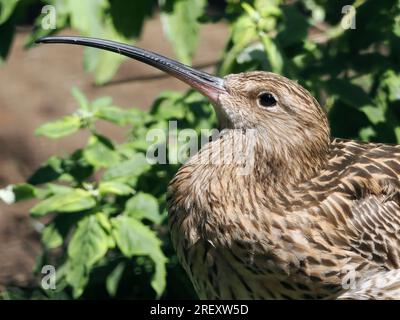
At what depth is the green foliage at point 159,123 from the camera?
4500 millimetres

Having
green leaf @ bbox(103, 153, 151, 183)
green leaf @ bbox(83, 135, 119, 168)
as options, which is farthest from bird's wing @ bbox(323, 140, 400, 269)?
green leaf @ bbox(83, 135, 119, 168)

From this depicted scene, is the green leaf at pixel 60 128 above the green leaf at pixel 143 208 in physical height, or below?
above

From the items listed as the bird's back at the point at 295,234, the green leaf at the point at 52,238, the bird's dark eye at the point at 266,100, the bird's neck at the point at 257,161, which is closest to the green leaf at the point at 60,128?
the green leaf at the point at 52,238

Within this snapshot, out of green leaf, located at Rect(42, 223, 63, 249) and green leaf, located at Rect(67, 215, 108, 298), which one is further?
green leaf, located at Rect(42, 223, 63, 249)

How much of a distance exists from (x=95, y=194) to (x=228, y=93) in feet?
2.90

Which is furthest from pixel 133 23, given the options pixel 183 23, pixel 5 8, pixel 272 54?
pixel 272 54

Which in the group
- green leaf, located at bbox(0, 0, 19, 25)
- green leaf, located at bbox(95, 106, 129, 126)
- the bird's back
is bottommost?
the bird's back

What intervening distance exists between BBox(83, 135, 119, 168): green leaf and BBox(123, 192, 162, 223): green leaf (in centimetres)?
Result: 22

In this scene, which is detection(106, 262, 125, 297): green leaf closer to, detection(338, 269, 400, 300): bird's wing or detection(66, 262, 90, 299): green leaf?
detection(66, 262, 90, 299): green leaf

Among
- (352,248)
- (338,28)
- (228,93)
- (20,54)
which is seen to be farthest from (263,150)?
(20,54)

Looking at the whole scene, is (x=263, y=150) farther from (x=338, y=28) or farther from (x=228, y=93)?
(x=338, y=28)

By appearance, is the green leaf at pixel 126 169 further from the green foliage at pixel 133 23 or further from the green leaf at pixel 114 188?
the green foliage at pixel 133 23

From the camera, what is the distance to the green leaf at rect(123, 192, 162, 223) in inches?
182

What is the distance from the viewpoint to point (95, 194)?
4.64 m
